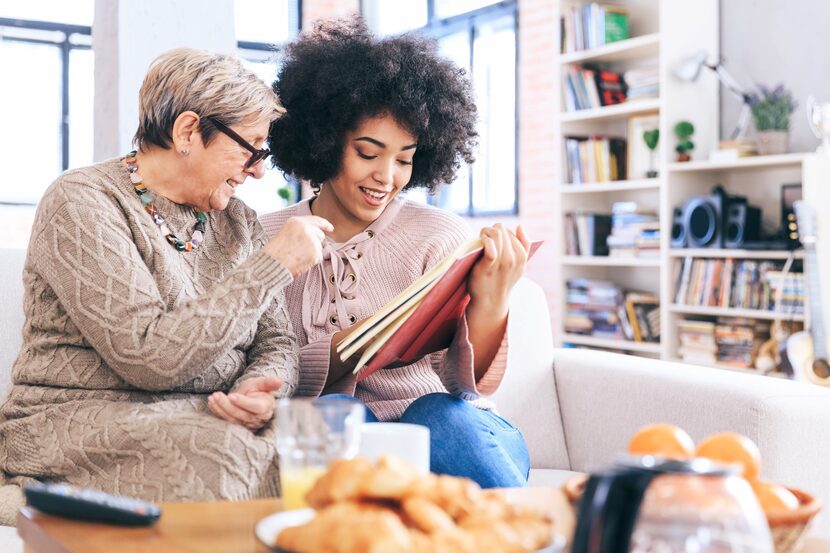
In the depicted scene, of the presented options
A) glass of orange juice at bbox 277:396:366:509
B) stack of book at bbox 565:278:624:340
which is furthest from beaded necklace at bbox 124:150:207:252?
stack of book at bbox 565:278:624:340

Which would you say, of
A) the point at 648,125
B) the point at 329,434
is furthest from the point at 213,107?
the point at 648,125

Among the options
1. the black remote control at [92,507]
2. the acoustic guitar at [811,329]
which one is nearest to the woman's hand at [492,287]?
the black remote control at [92,507]

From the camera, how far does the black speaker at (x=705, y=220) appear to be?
4.21 meters

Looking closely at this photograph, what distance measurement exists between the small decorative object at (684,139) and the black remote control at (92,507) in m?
3.80

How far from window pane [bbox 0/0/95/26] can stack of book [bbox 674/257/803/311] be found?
4.61 meters

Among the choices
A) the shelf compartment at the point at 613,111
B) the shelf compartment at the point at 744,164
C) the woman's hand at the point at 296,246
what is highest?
the shelf compartment at the point at 613,111

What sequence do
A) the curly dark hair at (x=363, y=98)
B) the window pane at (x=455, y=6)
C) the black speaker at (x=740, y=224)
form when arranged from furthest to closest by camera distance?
1. the window pane at (x=455, y=6)
2. the black speaker at (x=740, y=224)
3. the curly dark hair at (x=363, y=98)

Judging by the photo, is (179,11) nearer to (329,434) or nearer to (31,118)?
(329,434)

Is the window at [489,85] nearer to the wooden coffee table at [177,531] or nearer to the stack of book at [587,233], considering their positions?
the stack of book at [587,233]

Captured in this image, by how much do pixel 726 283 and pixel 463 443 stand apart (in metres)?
3.01

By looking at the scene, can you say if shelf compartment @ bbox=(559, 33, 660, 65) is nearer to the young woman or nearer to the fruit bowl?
the young woman

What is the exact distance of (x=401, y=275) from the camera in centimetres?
184

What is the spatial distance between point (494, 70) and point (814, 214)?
9.59ft

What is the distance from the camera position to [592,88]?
487 cm
